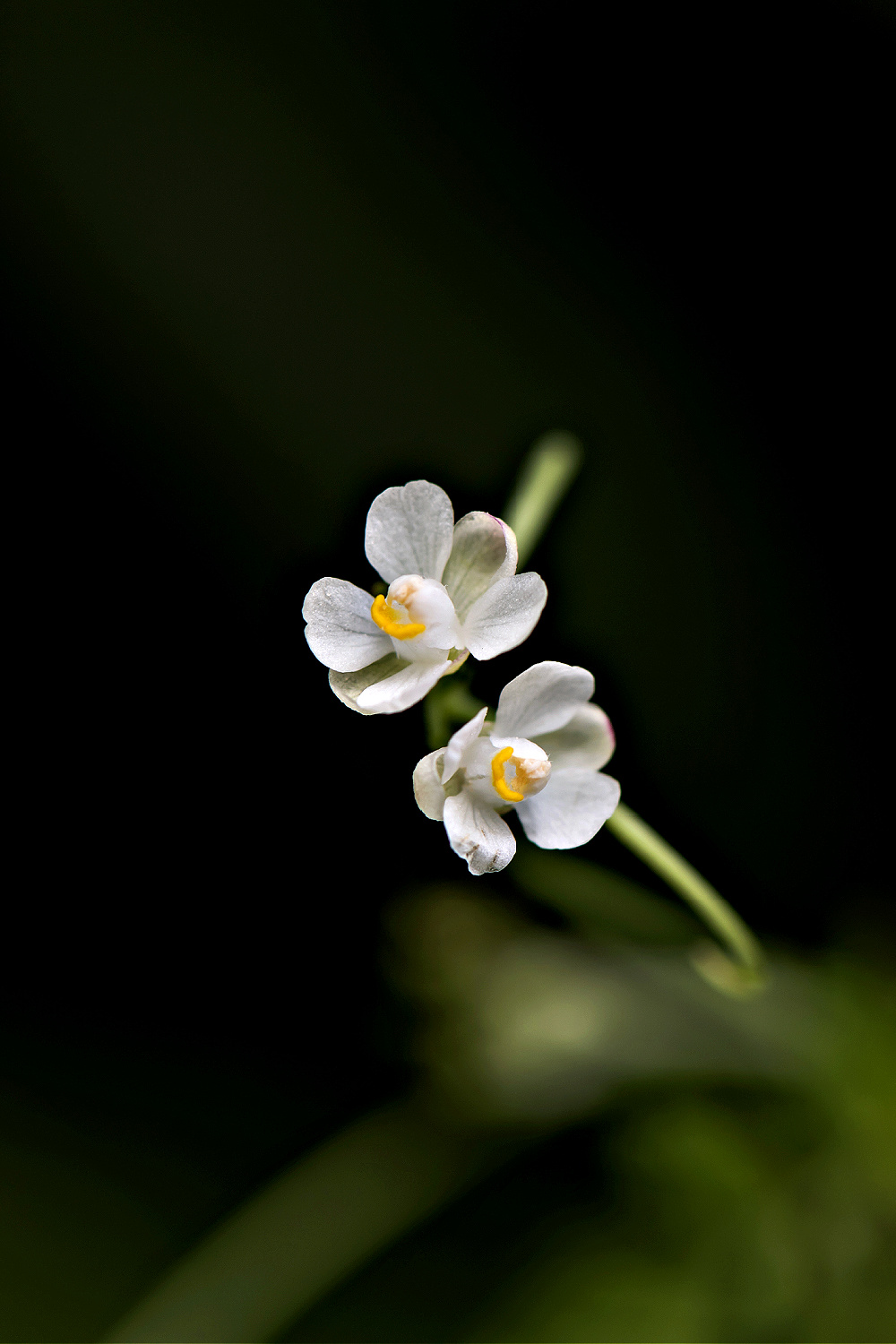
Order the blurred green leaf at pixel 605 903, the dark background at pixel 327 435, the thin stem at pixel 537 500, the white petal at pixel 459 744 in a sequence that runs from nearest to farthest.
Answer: the white petal at pixel 459 744 → the thin stem at pixel 537 500 → the blurred green leaf at pixel 605 903 → the dark background at pixel 327 435

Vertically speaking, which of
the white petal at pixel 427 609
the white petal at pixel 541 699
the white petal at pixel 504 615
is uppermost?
the white petal at pixel 427 609

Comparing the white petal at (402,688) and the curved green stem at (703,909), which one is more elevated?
the white petal at (402,688)

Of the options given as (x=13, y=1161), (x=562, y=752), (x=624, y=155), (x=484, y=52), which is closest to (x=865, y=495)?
(x=624, y=155)

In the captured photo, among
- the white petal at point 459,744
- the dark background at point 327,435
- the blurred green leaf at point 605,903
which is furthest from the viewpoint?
the dark background at point 327,435

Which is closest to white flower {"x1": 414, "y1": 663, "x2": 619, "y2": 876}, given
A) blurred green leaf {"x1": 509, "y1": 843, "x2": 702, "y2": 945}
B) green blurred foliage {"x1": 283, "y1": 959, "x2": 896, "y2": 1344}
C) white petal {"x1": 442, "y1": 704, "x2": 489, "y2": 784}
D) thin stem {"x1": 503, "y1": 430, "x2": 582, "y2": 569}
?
white petal {"x1": 442, "y1": 704, "x2": 489, "y2": 784}

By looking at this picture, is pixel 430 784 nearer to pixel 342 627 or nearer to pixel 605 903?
pixel 342 627

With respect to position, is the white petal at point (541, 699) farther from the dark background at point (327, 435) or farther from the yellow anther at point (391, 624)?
the dark background at point (327, 435)

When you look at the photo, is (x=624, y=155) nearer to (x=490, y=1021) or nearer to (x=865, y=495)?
(x=865, y=495)

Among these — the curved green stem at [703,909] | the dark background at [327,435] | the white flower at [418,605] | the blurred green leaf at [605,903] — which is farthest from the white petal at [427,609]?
the dark background at [327,435]

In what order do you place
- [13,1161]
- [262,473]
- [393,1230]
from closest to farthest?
A: [393,1230] < [13,1161] < [262,473]
